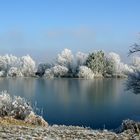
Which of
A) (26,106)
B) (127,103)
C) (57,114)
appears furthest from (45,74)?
(26,106)

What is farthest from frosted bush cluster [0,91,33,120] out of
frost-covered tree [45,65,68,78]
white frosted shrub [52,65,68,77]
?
white frosted shrub [52,65,68,77]

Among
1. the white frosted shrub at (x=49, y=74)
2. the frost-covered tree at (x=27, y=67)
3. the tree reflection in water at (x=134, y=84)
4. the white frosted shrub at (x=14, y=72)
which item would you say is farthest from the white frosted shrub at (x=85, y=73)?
the tree reflection in water at (x=134, y=84)

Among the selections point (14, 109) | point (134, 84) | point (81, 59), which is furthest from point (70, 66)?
point (14, 109)

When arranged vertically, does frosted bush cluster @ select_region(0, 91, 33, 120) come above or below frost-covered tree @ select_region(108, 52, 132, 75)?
below

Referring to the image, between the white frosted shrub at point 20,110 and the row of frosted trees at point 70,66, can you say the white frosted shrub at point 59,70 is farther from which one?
the white frosted shrub at point 20,110

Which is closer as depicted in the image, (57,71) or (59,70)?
(57,71)

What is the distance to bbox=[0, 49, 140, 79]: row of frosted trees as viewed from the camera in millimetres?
89688

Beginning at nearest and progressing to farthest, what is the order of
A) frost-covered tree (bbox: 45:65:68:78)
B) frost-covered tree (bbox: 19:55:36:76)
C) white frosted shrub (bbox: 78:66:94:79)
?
white frosted shrub (bbox: 78:66:94:79) → frost-covered tree (bbox: 45:65:68:78) → frost-covered tree (bbox: 19:55:36:76)

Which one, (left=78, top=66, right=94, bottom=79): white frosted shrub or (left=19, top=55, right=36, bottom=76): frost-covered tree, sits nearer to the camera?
(left=78, top=66, right=94, bottom=79): white frosted shrub

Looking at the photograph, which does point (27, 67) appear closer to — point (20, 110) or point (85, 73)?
point (85, 73)

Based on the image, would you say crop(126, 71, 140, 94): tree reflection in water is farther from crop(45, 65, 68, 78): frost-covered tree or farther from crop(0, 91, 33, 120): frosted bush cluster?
crop(45, 65, 68, 78): frost-covered tree

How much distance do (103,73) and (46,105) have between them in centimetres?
5563

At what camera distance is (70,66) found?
9238cm

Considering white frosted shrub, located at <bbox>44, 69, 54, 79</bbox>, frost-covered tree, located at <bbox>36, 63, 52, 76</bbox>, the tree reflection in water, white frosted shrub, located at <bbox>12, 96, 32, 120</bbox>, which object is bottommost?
white frosted shrub, located at <bbox>12, 96, 32, 120</bbox>
